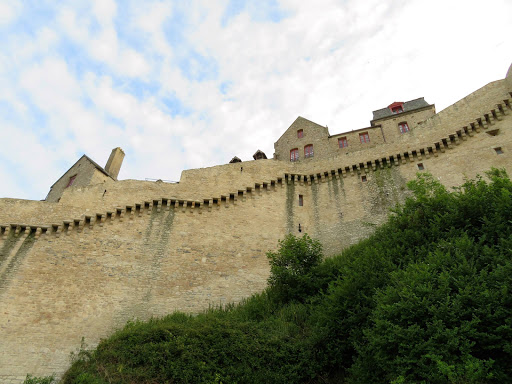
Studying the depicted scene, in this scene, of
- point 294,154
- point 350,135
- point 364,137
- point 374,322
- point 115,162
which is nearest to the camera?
point 374,322

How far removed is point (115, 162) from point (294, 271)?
16.0m

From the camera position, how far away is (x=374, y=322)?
402 inches

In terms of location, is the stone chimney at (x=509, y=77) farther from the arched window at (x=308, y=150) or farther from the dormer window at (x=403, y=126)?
the arched window at (x=308, y=150)

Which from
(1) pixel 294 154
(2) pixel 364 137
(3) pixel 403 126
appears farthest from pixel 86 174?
(3) pixel 403 126

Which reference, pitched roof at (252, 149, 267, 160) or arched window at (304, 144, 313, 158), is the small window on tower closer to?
arched window at (304, 144, 313, 158)

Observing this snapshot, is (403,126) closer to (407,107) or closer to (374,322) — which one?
(407,107)

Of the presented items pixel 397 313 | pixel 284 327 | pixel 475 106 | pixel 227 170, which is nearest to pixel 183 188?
pixel 227 170

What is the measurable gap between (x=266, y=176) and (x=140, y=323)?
9951 millimetres

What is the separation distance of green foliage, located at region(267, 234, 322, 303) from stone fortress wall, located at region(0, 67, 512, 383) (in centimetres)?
170

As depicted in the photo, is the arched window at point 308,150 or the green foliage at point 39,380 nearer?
the green foliage at point 39,380

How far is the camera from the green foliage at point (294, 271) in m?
14.6

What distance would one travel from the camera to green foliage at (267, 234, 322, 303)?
1459 cm

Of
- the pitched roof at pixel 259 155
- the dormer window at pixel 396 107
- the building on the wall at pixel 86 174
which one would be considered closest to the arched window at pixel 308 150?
the pitched roof at pixel 259 155

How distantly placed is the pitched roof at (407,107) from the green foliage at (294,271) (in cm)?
1466
